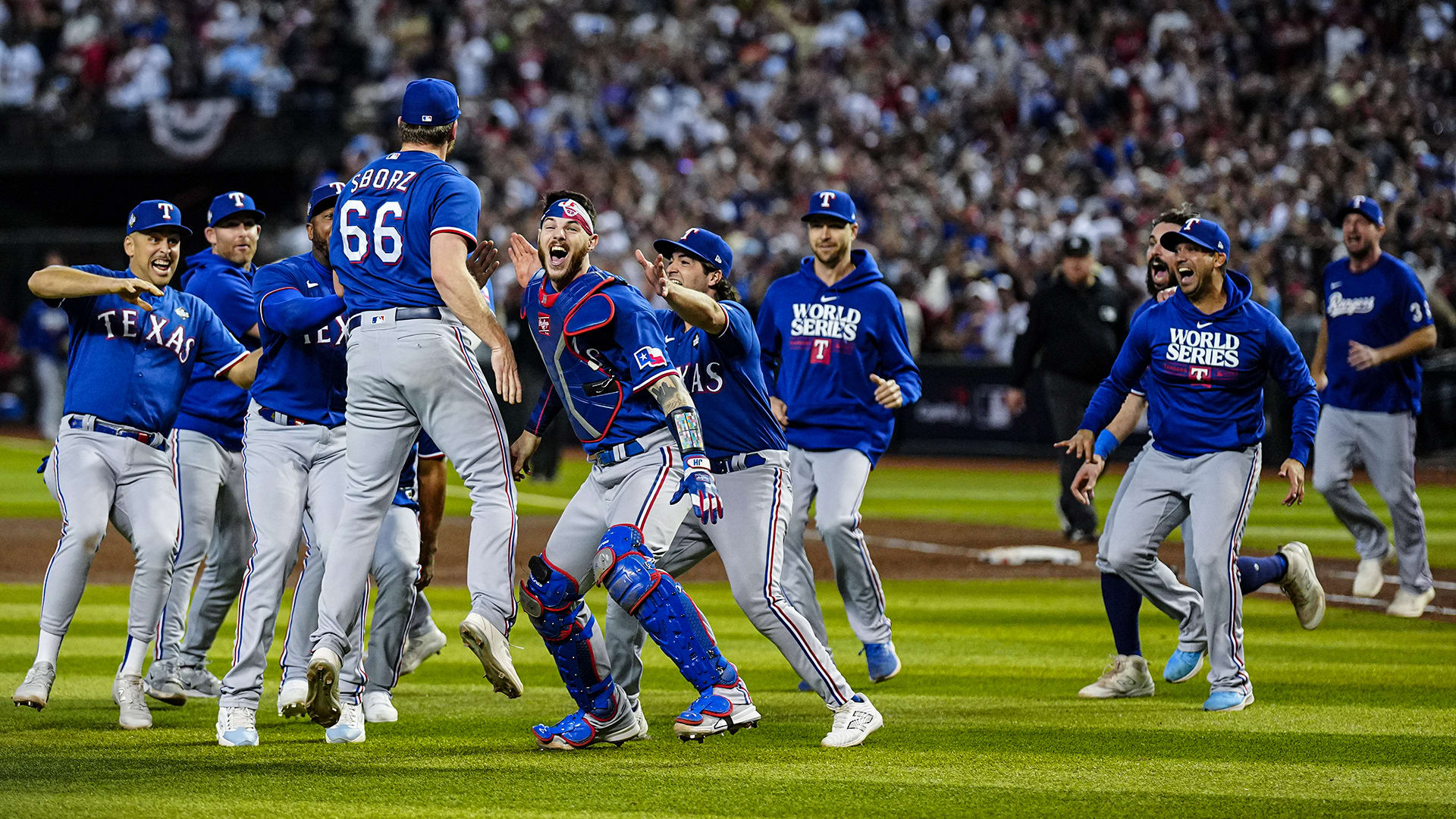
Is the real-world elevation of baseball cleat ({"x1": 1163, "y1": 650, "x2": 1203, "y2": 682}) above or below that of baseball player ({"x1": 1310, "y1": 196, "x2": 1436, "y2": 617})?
below

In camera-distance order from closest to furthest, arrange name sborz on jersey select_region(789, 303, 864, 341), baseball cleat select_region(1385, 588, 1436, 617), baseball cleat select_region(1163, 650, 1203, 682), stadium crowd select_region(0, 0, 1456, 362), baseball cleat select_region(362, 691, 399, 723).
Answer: baseball cleat select_region(362, 691, 399, 723) → baseball cleat select_region(1163, 650, 1203, 682) → name sborz on jersey select_region(789, 303, 864, 341) → baseball cleat select_region(1385, 588, 1436, 617) → stadium crowd select_region(0, 0, 1456, 362)

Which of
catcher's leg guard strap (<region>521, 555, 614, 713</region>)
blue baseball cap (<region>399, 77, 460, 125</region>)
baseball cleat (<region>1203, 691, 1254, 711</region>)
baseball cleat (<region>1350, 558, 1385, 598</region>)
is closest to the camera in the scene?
catcher's leg guard strap (<region>521, 555, 614, 713</region>)

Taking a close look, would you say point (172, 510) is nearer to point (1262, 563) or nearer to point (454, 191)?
point (454, 191)

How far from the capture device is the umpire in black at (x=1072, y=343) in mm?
13672

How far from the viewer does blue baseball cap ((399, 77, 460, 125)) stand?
6.26 metres

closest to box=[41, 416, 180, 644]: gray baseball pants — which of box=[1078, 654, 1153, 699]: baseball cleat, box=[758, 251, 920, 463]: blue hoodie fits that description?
box=[758, 251, 920, 463]: blue hoodie

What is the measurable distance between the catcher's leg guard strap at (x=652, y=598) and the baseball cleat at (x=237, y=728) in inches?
60.4

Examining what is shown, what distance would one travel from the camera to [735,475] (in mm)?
6746

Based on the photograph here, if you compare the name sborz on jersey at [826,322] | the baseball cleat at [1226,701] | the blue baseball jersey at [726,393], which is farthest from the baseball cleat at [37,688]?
the baseball cleat at [1226,701]

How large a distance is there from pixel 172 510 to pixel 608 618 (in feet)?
6.36

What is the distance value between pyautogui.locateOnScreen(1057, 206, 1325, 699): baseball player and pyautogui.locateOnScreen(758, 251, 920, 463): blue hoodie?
1.03 metres

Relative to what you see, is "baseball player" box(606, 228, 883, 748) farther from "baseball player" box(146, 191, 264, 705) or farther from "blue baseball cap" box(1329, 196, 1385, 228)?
"blue baseball cap" box(1329, 196, 1385, 228)

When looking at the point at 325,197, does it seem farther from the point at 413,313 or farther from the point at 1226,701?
the point at 1226,701

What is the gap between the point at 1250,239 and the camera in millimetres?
20250
